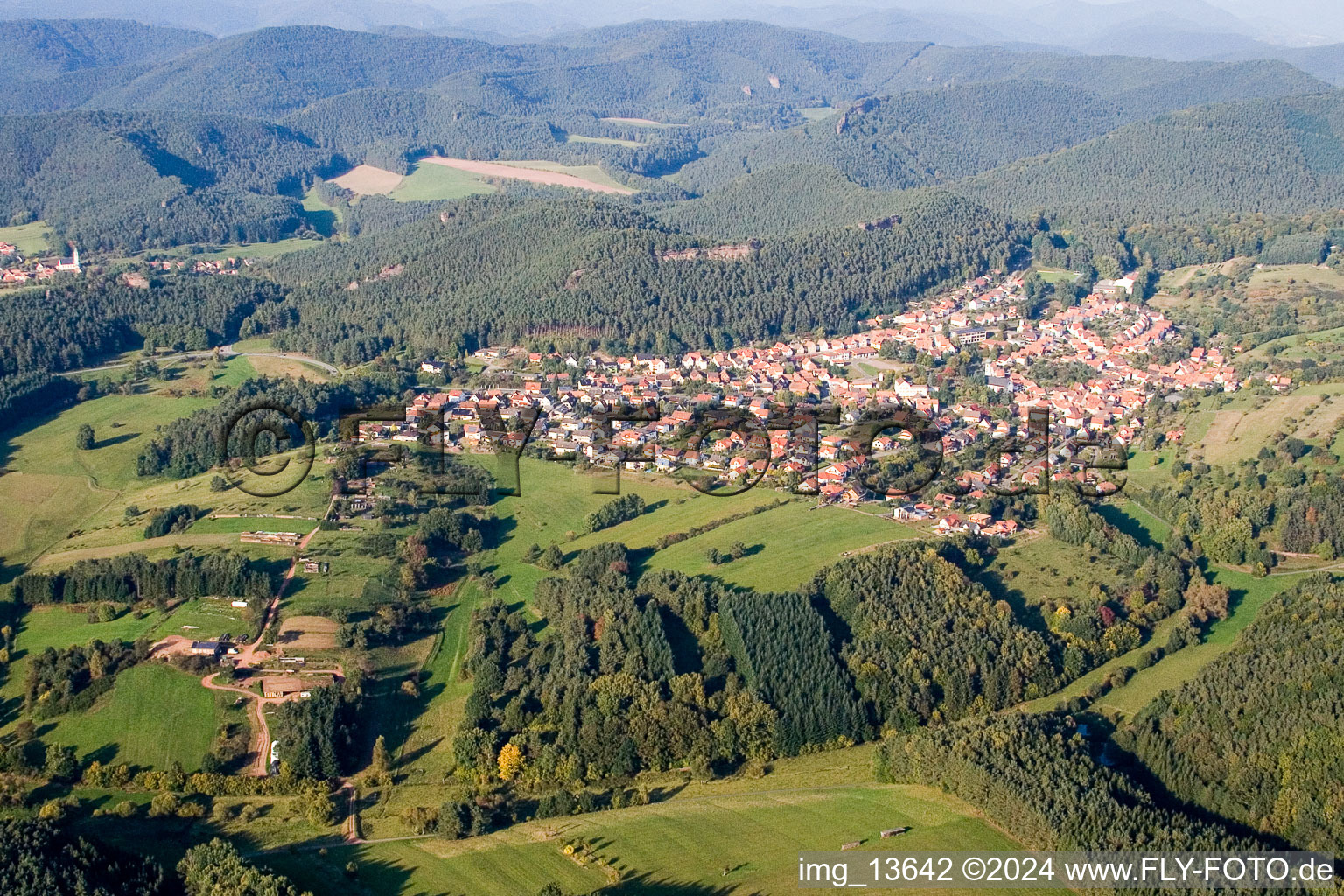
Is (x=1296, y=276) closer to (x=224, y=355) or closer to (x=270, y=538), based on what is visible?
(x=224, y=355)

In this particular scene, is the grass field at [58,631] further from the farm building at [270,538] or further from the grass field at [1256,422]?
the grass field at [1256,422]

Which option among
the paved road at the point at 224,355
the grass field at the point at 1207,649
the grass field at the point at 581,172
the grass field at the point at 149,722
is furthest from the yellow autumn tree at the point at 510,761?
the grass field at the point at 581,172

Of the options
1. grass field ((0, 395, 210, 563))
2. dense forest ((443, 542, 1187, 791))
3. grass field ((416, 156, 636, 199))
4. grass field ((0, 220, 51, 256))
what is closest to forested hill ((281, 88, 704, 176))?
grass field ((416, 156, 636, 199))

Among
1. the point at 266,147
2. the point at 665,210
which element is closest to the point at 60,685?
the point at 665,210

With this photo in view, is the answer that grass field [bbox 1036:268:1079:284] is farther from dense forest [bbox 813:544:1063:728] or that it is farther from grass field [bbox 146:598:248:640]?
grass field [bbox 146:598:248:640]

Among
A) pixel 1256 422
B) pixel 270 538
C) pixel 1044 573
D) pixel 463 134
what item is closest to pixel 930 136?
pixel 463 134

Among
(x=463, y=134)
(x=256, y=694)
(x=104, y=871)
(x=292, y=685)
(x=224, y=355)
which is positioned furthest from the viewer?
(x=463, y=134)
